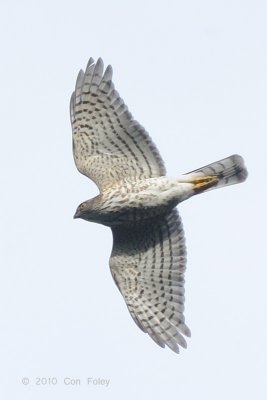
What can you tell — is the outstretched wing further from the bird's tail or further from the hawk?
the bird's tail

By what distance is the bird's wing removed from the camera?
679 inches

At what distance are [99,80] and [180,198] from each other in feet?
6.10

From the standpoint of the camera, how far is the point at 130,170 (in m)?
16.9

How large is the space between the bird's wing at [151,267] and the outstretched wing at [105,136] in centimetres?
77

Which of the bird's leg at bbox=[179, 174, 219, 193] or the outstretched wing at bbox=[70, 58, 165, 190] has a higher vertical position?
the outstretched wing at bbox=[70, 58, 165, 190]

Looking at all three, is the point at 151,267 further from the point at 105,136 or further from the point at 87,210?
the point at 105,136

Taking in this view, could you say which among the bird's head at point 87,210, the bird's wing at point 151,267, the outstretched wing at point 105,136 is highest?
the outstretched wing at point 105,136

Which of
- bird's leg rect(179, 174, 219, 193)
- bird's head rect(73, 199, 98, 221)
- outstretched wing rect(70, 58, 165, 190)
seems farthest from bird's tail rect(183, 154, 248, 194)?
bird's head rect(73, 199, 98, 221)

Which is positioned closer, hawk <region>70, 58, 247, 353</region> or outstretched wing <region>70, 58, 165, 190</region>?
hawk <region>70, 58, 247, 353</region>

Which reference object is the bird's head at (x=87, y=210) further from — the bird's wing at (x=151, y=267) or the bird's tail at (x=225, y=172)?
the bird's tail at (x=225, y=172)

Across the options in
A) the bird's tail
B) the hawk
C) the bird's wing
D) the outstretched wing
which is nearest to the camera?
the hawk

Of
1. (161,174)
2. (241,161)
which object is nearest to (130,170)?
(161,174)

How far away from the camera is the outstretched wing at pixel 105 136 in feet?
55.4

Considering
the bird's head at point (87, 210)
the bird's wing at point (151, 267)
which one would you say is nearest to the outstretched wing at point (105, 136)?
→ the bird's head at point (87, 210)
